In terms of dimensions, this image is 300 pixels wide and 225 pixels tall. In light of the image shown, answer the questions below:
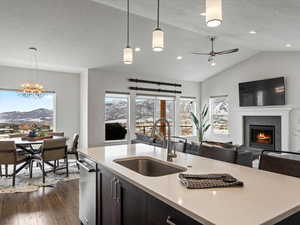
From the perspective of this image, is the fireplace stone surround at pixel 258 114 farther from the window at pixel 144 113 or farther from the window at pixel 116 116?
the window at pixel 116 116

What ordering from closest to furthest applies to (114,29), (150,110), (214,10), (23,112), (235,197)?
(235,197)
(214,10)
(114,29)
(23,112)
(150,110)

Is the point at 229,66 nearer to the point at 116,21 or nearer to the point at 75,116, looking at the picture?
the point at 116,21

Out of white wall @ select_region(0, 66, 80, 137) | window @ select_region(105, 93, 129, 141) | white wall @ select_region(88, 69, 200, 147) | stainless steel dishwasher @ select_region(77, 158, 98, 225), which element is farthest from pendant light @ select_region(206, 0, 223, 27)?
white wall @ select_region(0, 66, 80, 137)

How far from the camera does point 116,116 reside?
702cm

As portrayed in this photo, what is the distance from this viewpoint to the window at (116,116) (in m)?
6.82

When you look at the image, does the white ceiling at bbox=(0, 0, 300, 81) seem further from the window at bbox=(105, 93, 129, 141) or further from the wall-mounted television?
the wall-mounted television

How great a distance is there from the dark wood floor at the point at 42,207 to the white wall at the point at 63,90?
3167mm

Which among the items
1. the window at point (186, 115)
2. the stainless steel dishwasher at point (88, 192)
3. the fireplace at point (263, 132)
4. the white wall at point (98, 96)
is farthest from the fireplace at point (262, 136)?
the stainless steel dishwasher at point (88, 192)

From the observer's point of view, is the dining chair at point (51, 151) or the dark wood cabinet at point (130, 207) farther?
the dining chair at point (51, 151)

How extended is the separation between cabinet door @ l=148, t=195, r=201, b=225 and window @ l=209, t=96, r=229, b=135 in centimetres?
739

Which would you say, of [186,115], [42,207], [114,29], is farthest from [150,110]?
[42,207]

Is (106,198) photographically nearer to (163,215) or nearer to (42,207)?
Answer: (163,215)

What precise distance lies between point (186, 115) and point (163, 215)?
7810 mm

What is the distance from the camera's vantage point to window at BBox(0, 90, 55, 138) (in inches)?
231
